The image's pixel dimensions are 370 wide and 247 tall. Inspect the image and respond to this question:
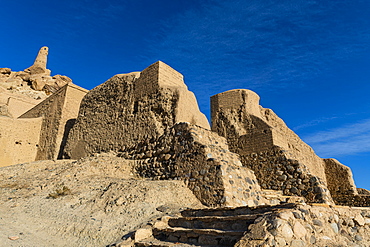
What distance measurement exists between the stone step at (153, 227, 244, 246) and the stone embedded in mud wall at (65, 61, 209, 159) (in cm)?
453

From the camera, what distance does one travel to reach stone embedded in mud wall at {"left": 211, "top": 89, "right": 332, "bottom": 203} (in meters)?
8.35

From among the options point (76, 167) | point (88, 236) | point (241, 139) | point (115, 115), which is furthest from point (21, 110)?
point (88, 236)

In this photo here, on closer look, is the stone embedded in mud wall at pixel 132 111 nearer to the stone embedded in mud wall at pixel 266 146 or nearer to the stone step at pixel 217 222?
the stone embedded in mud wall at pixel 266 146

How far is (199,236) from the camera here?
13.3 ft

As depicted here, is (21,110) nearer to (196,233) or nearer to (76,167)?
(76,167)

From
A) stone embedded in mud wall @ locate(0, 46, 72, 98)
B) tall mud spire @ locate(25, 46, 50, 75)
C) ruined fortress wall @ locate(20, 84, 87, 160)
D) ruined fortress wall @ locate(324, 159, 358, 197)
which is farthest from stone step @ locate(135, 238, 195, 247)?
tall mud spire @ locate(25, 46, 50, 75)

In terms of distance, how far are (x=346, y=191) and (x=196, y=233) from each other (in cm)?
1323

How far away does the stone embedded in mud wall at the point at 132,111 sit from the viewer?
30.5ft

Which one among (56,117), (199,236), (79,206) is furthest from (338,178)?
(56,117)

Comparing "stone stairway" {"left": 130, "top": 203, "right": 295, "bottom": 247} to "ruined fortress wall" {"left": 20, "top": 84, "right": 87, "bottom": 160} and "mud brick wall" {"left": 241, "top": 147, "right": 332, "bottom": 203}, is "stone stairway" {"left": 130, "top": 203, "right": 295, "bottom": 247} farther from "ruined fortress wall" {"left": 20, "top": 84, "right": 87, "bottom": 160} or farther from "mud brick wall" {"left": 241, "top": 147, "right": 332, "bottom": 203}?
"ruined fortress wall" {"left": 20, "top": 84, "right": 87, "bottom": 160}

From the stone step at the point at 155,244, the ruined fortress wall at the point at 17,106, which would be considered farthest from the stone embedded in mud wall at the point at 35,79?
the stone step at the point at 155,244

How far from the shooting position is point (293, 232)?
10.7 ft

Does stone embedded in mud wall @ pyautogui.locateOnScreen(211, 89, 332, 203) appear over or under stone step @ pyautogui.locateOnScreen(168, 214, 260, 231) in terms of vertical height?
over

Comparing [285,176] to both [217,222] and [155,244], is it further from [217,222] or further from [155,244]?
[155,244]
